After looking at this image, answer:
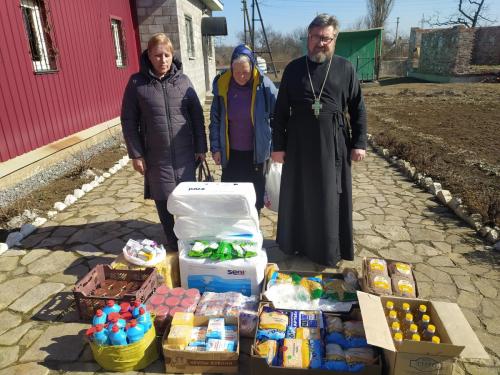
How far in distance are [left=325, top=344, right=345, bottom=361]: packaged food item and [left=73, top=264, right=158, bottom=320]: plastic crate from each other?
4.60ft

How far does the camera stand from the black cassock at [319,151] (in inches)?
122

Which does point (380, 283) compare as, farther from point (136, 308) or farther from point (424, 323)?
point (136, 308)

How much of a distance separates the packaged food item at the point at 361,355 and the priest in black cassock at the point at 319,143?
112 centimetres

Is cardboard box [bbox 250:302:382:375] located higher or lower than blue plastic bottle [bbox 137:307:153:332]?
lower

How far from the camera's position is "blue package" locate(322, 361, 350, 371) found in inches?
88.7

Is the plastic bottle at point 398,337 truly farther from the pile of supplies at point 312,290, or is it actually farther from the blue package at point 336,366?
the pile of supplies at point 312,290

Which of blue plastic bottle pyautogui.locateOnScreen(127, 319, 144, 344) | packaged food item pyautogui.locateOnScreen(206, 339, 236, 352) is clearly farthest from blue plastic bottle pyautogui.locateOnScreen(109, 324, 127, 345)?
packaged food item pyautogui.locateOnScreen(206, 339, 236, 352)

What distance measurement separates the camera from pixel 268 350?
2387 millimetres

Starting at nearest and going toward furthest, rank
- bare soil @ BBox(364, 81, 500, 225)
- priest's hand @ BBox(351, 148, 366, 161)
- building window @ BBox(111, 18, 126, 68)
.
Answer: priest's hand @ BBox(351, 148, 366, 161) < bare soil @ BBox(364, 81, 500, 225) < building window @ BBox(111, 18, 126, 68)

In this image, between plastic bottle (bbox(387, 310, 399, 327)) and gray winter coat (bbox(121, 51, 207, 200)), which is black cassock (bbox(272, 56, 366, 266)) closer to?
gray winter coat (bbox(121, 51, 207, 200))

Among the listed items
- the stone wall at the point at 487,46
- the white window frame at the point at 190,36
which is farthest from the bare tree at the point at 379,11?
the white window frame at the point at 190,36

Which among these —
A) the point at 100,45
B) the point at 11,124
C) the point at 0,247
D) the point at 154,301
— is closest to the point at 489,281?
the point at 154,301

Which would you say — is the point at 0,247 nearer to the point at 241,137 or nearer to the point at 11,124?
the point at 11,124

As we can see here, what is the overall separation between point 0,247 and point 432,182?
5.71 meters
